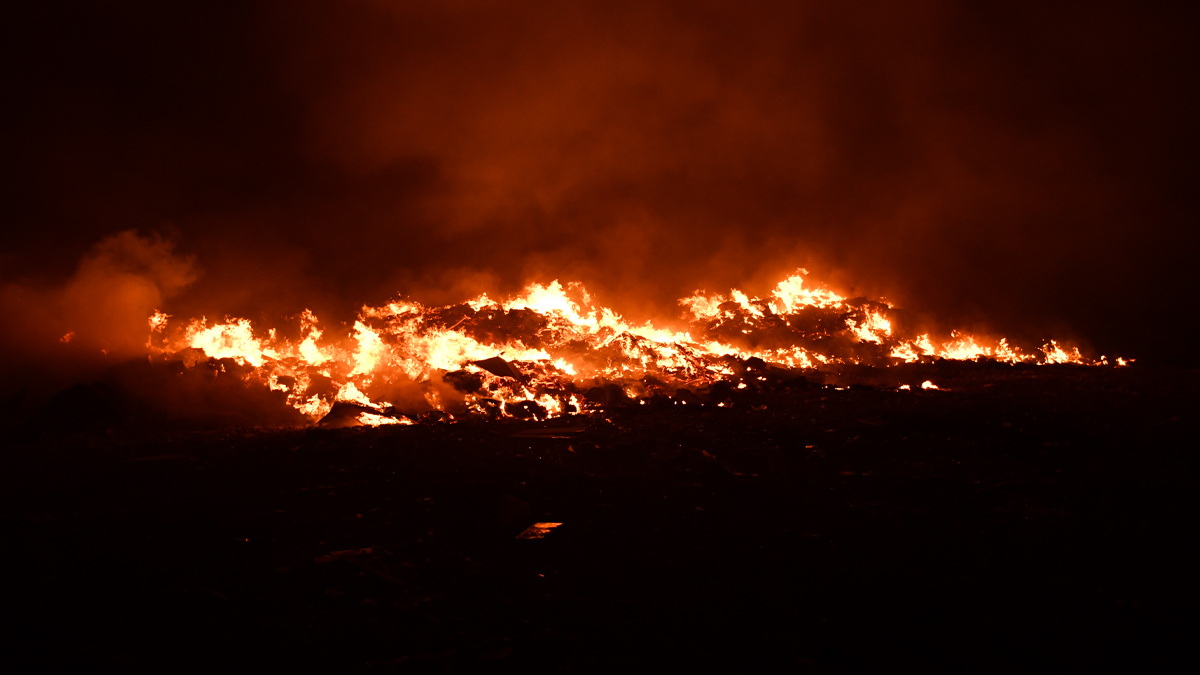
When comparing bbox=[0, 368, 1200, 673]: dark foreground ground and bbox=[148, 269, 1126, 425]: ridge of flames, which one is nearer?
bbox=[0, 368, 1200, 673]: dark foreground ground

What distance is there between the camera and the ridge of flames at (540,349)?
19094 mm

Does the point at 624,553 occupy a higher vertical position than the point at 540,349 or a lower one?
lower

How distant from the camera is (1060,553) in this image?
5930 mm

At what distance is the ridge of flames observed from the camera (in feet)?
62.6

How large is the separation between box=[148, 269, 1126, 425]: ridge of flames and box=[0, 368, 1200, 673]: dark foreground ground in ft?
22.9

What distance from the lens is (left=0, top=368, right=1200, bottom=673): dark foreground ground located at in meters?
4.55

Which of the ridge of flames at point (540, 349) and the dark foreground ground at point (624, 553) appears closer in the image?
the dark foreground ground at point (624, 553)

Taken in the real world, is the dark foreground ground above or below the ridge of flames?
below

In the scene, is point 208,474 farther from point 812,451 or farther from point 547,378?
point 547,378

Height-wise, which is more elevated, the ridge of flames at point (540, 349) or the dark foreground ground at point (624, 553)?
the ridge of flames at point (540, 349)

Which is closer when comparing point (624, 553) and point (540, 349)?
point (624, 553)

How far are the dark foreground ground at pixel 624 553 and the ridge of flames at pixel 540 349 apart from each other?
22.9 ft

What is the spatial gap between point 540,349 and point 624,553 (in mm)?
18246

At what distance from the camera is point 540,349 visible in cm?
2425
